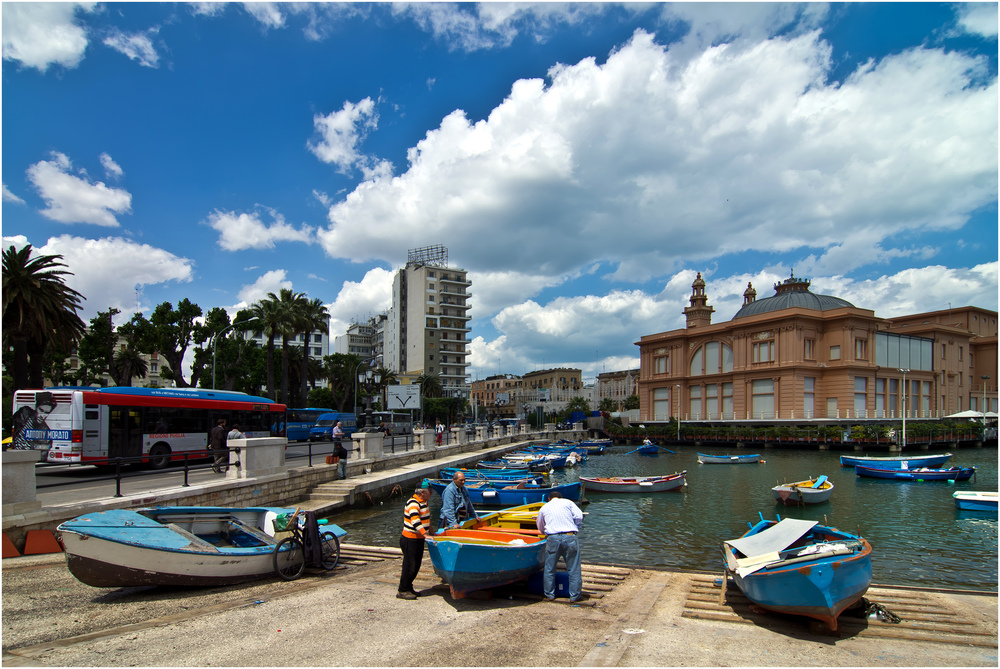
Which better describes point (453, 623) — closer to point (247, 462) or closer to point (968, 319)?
→ point (247, 462)

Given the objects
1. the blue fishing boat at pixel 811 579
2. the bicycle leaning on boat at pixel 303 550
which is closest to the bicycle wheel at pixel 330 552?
the bicycle leaning on boat at pixel 303 550

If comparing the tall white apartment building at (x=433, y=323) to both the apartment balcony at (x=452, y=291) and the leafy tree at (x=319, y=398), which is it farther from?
the leafy tree at (x=319, y=398)

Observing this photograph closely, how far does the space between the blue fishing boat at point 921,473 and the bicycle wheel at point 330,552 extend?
35.1 metres

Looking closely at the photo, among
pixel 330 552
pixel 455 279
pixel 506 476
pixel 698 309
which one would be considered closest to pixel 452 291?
pixel 455 279

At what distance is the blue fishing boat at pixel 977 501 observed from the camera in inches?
890

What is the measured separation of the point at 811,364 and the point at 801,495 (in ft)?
152

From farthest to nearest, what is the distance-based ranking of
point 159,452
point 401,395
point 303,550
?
point 401,395 < point 159,452 < point 303,550

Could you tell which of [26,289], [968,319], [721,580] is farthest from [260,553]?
[968,319]

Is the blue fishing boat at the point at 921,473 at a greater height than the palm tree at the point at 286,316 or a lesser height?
lesser

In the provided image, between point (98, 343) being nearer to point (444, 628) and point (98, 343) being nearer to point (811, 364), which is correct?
point (444, 628)

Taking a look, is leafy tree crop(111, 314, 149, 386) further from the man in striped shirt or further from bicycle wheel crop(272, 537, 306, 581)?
the man in striped shirt

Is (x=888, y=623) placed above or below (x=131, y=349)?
below

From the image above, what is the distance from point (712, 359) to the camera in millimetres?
75875

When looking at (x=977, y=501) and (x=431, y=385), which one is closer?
(x=977, y=501)
